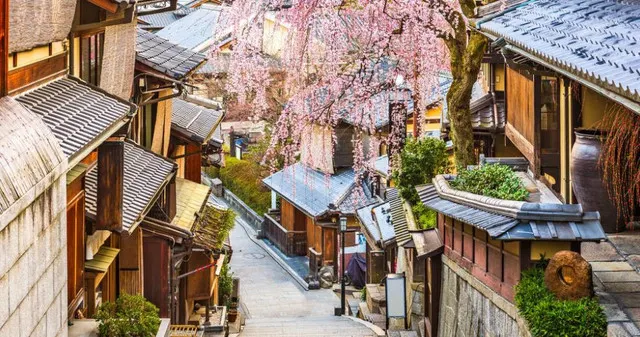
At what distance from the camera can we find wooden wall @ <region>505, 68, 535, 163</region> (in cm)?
1636

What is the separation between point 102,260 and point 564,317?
23.1ft

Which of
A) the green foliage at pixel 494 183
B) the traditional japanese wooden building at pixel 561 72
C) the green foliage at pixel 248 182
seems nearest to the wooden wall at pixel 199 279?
the traditional japanese wooden building at pixel 561 72

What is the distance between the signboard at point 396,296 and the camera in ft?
64.9

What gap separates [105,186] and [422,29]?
8.67 meters

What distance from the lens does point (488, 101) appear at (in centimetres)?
2222

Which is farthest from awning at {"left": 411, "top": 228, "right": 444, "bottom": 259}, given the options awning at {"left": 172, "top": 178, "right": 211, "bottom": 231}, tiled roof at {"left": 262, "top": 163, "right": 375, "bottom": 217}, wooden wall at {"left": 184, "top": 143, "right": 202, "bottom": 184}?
tiled roof at {"left": 262, "top": 163, "right": 375, "bottom": 217}

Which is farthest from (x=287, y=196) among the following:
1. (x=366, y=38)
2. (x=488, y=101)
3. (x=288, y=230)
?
(x=366, y=38)

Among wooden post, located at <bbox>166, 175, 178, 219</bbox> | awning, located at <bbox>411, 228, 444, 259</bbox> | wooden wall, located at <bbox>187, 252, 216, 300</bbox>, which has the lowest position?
wooden wall, located at <bbox>187, 252, 216, 300</bbox>

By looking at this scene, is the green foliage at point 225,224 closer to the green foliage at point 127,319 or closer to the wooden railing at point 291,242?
the green foliage at point 127,319

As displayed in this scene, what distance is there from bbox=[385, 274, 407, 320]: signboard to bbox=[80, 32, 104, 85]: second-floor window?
8532mm

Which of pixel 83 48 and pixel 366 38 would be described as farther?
pixel 366 38

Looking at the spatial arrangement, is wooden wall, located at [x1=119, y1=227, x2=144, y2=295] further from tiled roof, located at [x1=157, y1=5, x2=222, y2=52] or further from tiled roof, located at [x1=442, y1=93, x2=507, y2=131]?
tiled roof, located at [x1=157, y1=5, x2=222, y2=52]

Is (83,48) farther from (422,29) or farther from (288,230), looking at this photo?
(288,230)

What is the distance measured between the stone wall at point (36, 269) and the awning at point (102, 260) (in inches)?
157
